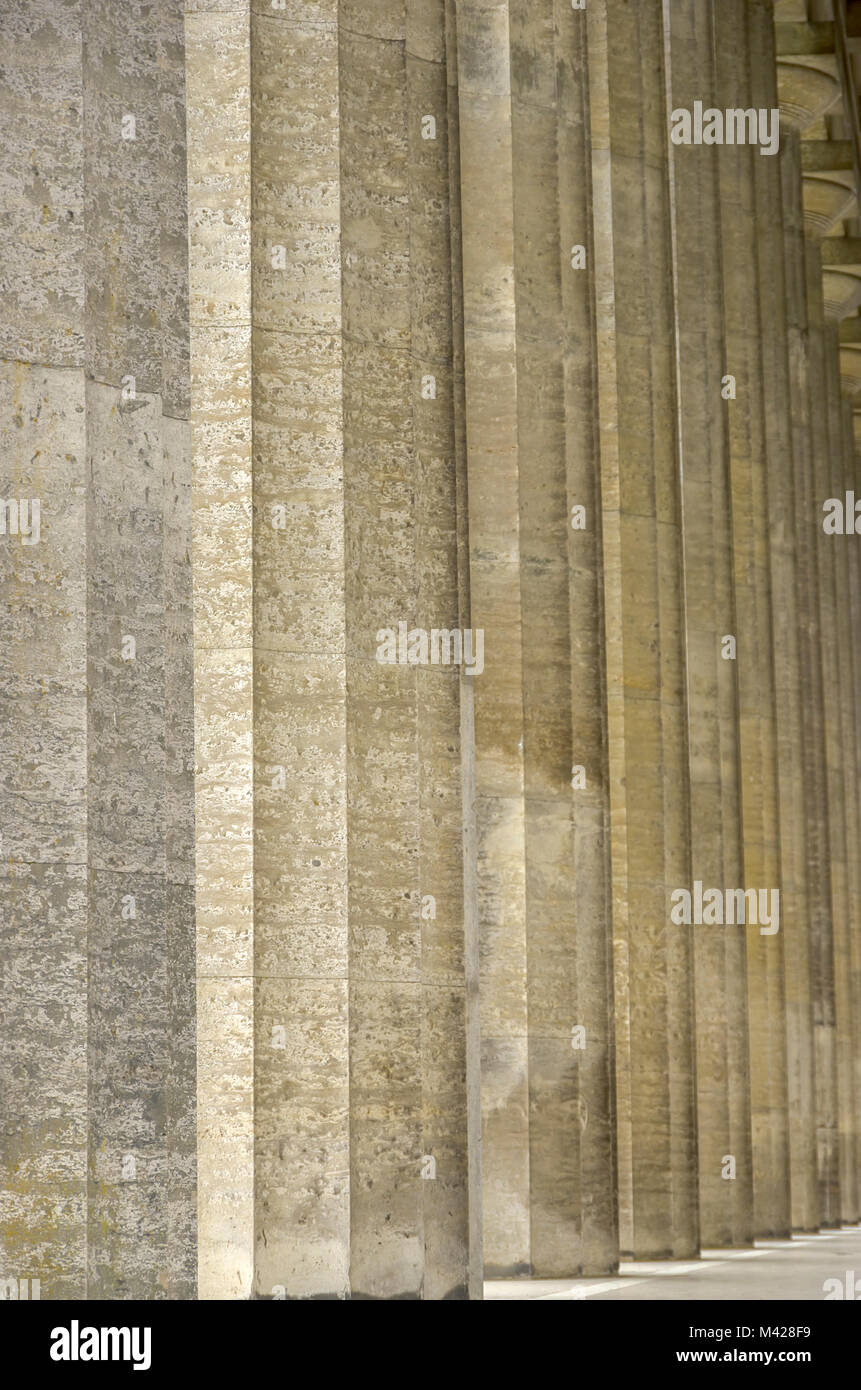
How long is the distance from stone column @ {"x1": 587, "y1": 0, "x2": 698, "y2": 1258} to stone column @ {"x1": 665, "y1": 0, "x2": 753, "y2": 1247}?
172 cm

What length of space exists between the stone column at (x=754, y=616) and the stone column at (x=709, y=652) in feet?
5.94

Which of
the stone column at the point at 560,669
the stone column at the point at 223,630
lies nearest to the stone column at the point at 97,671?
the stone column at the point at 223,630

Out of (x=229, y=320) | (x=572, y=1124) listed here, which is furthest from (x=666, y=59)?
(x=229, y=320)

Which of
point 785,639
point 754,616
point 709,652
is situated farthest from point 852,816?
point 709,652

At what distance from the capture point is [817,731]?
32.6 meters

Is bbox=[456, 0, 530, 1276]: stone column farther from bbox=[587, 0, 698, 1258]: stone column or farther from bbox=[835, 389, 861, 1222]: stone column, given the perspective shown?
bbox=[835, 389, 861, 1222]: stone column

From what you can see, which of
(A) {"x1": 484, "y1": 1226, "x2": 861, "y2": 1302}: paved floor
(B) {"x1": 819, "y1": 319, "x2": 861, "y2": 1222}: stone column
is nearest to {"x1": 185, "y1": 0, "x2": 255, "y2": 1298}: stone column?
(A) {"x1": 484, "y1": 1226, "x2": 861, "y2": 1302}: paved floor

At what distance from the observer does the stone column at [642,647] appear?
66.5 ft

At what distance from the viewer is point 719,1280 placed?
16.8m

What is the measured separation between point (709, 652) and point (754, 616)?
3.83m

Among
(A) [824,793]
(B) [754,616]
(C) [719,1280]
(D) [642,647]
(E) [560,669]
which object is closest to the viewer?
(C) [719,1280]

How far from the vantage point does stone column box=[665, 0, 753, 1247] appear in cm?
2311

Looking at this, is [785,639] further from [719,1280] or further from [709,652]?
[719,1280]
